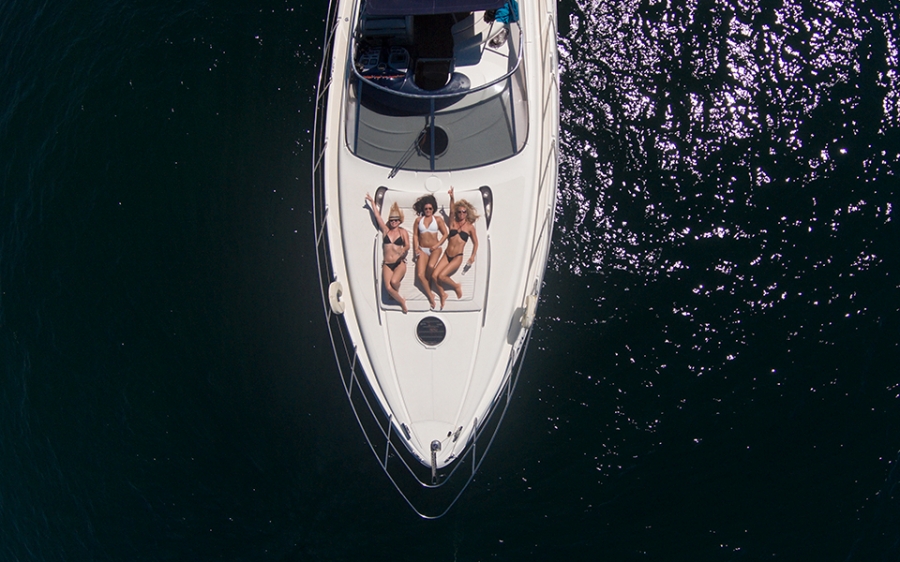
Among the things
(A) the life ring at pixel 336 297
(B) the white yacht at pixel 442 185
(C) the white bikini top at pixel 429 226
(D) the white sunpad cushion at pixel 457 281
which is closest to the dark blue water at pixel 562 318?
(B) the white yacht at pixel 442 185

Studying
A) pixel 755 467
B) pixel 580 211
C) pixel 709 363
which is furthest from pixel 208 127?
pixel 755 467

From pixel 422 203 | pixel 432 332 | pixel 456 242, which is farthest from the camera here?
pixel 422 203

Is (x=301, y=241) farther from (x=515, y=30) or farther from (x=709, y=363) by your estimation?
(x=709, y=363)

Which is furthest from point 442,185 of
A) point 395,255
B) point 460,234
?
point 395,255

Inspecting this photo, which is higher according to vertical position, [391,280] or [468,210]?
[468,210]

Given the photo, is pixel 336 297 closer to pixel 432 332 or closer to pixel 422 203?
pixel 432 332

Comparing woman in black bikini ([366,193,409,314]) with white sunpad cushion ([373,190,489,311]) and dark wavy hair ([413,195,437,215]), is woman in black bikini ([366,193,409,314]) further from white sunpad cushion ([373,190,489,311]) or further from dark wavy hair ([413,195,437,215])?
dark wavy hair ([413,195,437,215])

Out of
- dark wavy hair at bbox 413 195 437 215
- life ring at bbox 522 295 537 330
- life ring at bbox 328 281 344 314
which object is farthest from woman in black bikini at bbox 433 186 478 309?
life ring at bbox 328 281 344 314
